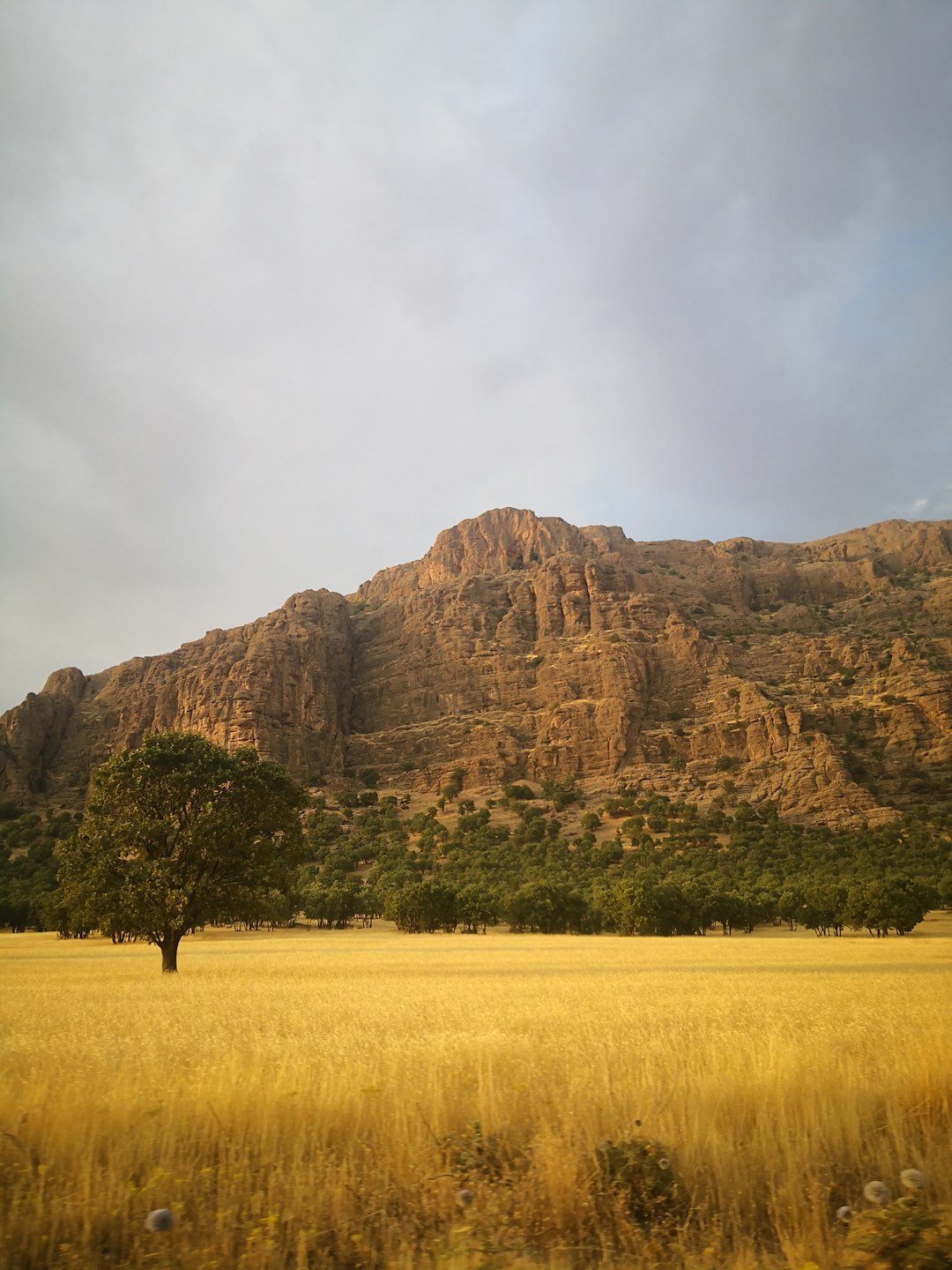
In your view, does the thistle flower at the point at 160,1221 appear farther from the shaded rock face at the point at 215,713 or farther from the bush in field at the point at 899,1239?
the shaded rock face at the point at 215,713

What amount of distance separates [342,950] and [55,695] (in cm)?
18500

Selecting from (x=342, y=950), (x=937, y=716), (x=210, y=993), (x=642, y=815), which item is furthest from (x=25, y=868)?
(x=937, y=716)

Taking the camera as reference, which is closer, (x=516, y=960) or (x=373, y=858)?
(x=516, y=960)

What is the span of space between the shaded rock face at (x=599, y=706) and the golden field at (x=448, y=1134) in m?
113

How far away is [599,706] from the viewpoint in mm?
157250

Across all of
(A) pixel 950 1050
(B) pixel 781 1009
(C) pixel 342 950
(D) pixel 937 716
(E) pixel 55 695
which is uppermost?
(E) pixel 55 695

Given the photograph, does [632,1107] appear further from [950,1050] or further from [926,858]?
[926,858]

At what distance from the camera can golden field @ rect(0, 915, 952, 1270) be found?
483cm

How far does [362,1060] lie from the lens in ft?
31.0

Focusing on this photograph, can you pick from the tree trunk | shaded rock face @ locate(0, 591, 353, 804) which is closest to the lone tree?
the tree trunk

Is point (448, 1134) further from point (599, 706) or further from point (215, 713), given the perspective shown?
point (215, 713)

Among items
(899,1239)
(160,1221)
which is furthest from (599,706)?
(160,1221)

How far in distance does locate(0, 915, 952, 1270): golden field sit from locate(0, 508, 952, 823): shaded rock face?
372ft

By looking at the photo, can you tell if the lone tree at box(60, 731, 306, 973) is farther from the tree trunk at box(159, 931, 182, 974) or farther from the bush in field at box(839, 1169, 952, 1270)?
the bush in field at box(839, 1169, 952, 1270)
